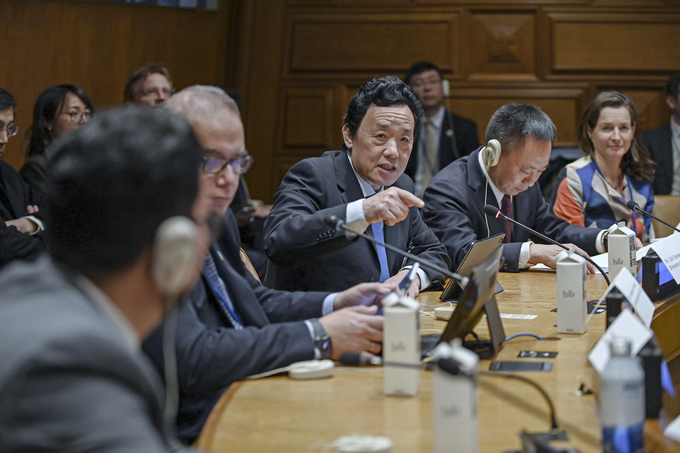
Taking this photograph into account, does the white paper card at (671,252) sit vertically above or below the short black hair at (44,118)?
below

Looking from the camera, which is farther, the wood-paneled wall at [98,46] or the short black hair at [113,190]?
the wood-paneled wall at [98,46]

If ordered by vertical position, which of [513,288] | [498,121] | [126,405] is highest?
[498,121]

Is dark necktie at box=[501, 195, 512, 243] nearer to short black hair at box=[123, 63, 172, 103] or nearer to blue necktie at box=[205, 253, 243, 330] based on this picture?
blue necktie at box=[205, 253, 243, 330]

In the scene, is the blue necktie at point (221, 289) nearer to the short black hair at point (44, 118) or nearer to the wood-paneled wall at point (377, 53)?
the short black hair at point (44, 118)

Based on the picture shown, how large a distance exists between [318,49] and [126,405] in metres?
4.78

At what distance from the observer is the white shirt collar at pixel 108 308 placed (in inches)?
32.6

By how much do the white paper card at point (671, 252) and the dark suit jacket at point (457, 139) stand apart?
2328mm

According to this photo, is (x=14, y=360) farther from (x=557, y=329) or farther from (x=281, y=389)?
(x=557, y=329)

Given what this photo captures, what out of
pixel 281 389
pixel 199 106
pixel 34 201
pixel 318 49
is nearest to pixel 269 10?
pixel 318 49

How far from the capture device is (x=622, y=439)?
3.27 feet

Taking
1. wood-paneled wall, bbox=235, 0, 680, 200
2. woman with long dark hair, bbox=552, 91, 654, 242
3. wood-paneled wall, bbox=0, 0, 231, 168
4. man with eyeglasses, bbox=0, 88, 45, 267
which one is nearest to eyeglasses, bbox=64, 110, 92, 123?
man with eyeglasses, bbox=0, 88, 45, 267

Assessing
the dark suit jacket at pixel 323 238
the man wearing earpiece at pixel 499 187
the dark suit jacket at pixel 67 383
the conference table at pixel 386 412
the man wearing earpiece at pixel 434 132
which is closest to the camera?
the dark suit jacket at pixel 67 383

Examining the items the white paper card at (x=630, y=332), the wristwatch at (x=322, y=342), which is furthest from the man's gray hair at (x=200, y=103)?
the white paper card at (x=630, y=332)

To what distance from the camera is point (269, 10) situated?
5.28 meters
